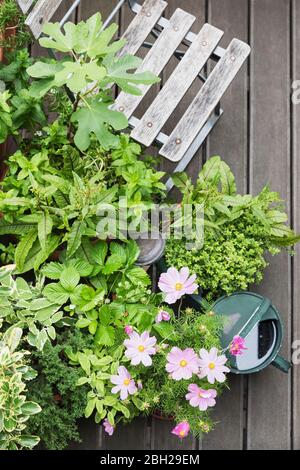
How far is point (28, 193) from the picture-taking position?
2.50m

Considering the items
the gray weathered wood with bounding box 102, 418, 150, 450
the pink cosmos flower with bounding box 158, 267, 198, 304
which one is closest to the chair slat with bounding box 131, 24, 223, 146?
the pink cosmos flower with bounding box 158, 267, 198, 304

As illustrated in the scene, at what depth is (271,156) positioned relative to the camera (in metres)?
3.03

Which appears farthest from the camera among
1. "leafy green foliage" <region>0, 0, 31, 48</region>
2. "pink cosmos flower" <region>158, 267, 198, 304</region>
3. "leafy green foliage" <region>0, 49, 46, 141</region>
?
"leafy green foliage" <region>0, 0, 31, 48</region>

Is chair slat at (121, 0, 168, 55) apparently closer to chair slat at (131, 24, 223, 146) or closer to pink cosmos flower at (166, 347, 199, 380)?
chair slat at (131, 24, 223, 146)

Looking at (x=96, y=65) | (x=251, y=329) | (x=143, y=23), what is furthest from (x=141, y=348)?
(x=143, y=23)

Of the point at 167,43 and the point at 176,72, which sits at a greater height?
the point at 167,43

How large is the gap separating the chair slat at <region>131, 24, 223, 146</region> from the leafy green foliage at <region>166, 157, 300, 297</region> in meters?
0.26

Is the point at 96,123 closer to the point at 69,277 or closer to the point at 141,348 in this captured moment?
the point at 69,277

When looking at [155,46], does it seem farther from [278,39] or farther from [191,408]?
[191,408]

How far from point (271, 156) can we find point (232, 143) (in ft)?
0.62

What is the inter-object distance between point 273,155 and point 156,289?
32.3 inches

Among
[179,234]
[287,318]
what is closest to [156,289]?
[179,234]

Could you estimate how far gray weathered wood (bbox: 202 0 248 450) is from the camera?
283 cm

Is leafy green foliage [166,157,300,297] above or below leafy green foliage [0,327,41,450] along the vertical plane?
above
